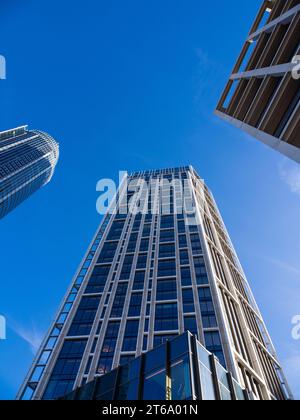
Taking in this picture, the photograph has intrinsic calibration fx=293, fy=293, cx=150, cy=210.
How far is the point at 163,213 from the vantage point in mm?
82062

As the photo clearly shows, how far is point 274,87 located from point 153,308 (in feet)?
137

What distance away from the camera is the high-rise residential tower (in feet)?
45.0

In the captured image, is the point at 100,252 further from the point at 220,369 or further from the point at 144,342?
the point at 220,369

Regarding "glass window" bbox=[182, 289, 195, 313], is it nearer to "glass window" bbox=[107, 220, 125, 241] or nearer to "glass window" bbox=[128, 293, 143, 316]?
"glass window" bbox=[128, 293, 143, 316]

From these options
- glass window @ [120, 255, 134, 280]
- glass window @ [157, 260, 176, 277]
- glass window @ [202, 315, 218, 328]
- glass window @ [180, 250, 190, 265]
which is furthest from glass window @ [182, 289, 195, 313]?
glass window @ [120, 255, 134, 280]

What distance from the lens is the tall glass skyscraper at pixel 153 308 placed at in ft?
136

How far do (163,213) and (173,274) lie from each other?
2652cm

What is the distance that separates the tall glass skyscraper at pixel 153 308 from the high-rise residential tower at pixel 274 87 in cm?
3047

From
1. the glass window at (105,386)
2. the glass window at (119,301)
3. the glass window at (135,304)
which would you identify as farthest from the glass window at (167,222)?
the glass window at (105,386)

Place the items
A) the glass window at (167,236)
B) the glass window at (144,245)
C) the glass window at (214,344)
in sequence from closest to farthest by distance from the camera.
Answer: the glass window at (214,344)
the glass window at (144,245)
the glass window at (167,236)

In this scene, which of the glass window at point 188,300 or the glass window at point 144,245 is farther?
the glass window at point 144,245

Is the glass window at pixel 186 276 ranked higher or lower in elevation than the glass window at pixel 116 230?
lower

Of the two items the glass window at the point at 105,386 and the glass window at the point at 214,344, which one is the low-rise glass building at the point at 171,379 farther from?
the glass window at the point at 214,344
